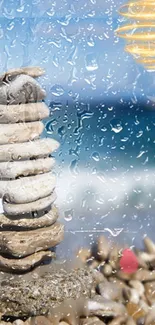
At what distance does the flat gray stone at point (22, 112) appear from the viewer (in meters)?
0.93

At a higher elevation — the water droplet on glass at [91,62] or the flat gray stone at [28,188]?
the water droplet on glass at [91,62]

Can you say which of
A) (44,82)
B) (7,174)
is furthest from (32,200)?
(44,82)

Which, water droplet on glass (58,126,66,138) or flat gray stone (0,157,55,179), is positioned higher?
water droplet on glass (58,126,66,138)

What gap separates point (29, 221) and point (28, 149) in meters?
0.10

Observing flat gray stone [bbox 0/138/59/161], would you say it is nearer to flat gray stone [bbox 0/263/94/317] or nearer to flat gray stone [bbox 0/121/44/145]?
flat gray stone [bbox 0/121/44/145]

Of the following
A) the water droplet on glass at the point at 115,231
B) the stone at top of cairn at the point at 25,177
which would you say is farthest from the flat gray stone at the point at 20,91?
the water droplet on glass at the point at 115,231

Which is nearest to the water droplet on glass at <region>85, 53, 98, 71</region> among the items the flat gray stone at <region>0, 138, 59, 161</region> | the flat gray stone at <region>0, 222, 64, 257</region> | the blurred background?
the blurred background

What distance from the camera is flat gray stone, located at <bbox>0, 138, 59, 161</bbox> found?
95 centimetres

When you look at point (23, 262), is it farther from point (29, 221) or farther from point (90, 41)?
point (90, 41)

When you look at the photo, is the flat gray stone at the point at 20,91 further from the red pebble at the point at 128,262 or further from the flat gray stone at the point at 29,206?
the red pebble at the point at 128,262

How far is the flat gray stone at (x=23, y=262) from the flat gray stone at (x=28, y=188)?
2.9 inches

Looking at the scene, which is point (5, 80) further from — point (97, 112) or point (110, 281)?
point (110, 281)

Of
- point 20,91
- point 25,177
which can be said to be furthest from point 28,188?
point 20,91

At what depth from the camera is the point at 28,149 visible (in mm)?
955
